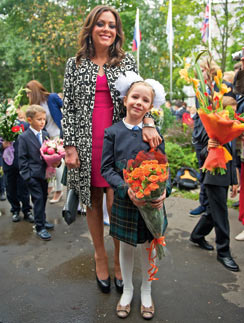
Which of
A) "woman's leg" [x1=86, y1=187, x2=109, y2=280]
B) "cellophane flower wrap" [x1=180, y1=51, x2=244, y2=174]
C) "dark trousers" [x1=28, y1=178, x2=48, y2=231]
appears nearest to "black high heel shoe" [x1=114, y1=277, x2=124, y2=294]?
"woman's leg" [x1=86, y1=187, x2=109, y2=280]

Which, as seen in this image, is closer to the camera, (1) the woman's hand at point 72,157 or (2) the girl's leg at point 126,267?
(2) the girl's leg at point 126,267

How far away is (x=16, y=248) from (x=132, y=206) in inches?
82.3

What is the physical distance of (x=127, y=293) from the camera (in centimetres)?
253

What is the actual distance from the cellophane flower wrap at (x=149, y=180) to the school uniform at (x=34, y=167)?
2.28m

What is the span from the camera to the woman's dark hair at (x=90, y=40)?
2.57m

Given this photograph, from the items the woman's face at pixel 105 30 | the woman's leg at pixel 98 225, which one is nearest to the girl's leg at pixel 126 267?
the woman's leg at pixel 98 225

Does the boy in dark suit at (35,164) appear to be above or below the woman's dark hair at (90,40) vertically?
below

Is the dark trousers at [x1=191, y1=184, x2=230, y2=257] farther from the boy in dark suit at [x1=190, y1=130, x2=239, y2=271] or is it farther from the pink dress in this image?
the pink dress

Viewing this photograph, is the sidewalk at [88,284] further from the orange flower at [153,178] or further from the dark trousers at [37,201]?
the orange flower at [153,178]

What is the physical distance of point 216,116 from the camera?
259cm

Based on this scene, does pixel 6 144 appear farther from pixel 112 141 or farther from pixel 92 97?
pixel 112 141

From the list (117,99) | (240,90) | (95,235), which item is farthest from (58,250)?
(240,90)

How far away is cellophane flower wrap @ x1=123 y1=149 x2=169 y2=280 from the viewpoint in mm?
1913

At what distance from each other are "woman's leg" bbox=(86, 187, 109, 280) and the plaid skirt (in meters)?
0.44
